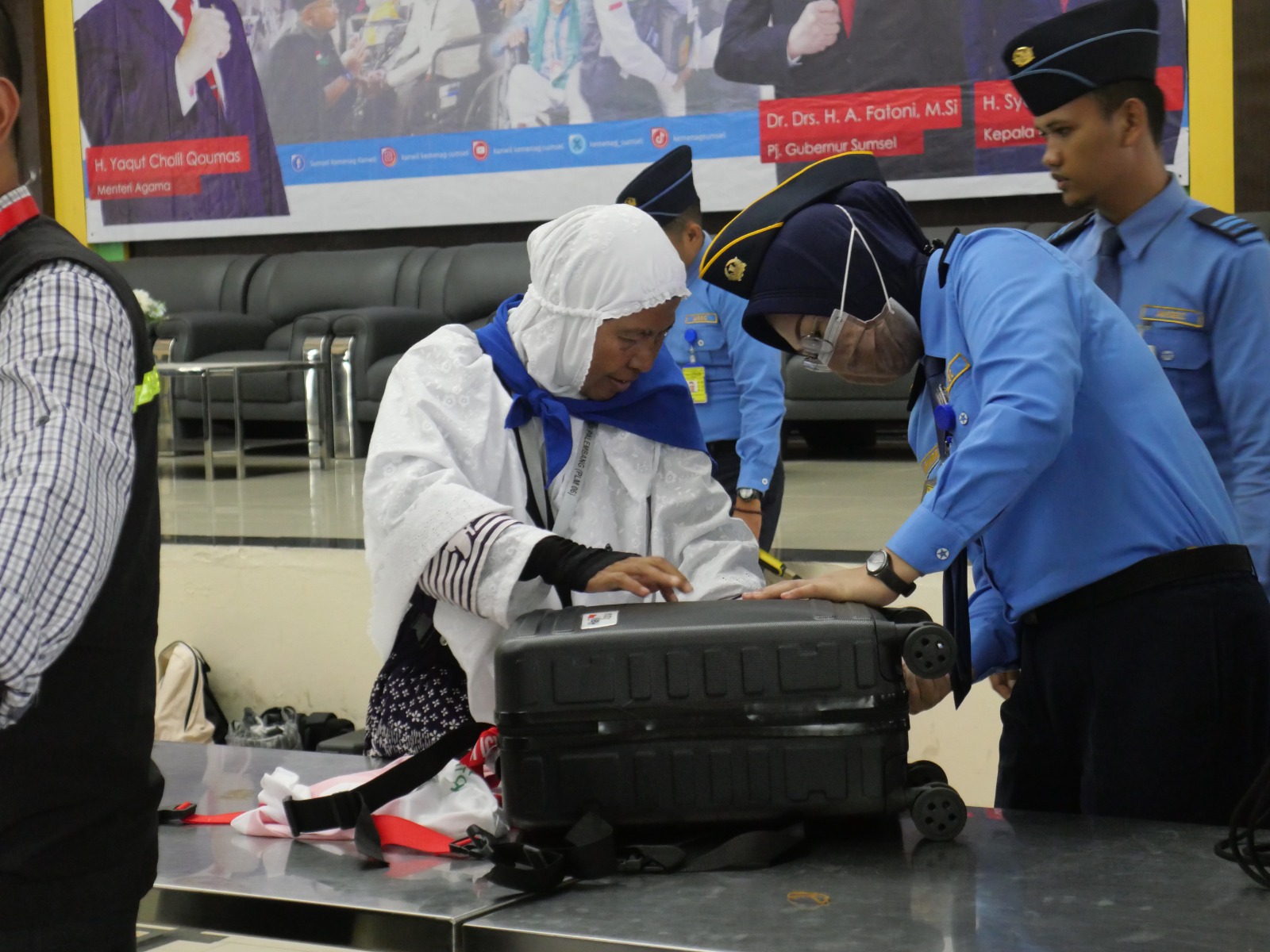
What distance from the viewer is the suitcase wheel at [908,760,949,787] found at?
1.43 m

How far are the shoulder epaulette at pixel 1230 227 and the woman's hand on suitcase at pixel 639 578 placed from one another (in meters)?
0.91

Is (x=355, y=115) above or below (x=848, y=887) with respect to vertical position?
above

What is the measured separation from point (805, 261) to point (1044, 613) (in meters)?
0.47

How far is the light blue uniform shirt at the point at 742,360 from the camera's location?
10.9 feet

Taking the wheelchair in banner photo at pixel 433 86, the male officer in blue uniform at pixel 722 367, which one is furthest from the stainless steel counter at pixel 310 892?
the wheelchair in banner photo at pixel 433 86

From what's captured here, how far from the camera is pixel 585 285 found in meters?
1.72

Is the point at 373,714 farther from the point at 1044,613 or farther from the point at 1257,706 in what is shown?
the point at 1257,706

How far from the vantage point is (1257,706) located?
151 centimetres

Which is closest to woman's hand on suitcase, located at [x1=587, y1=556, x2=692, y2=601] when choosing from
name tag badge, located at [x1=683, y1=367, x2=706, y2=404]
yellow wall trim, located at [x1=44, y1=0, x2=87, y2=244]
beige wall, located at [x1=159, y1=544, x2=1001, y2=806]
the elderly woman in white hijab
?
the elderly woman in white hijab

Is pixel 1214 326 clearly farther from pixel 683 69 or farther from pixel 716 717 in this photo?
pixel 683 69

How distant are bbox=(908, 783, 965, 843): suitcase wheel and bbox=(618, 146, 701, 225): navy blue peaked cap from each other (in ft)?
7.43

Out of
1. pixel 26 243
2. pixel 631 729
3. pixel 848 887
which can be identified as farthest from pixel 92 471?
pixel 848 887

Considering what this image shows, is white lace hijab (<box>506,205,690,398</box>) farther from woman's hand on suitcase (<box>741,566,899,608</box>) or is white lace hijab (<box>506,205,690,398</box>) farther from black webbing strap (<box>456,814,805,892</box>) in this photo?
black webbing strap (<box>456,814,805,892</box>)

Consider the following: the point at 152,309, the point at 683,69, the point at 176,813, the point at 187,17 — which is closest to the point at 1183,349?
the point at 176,813
